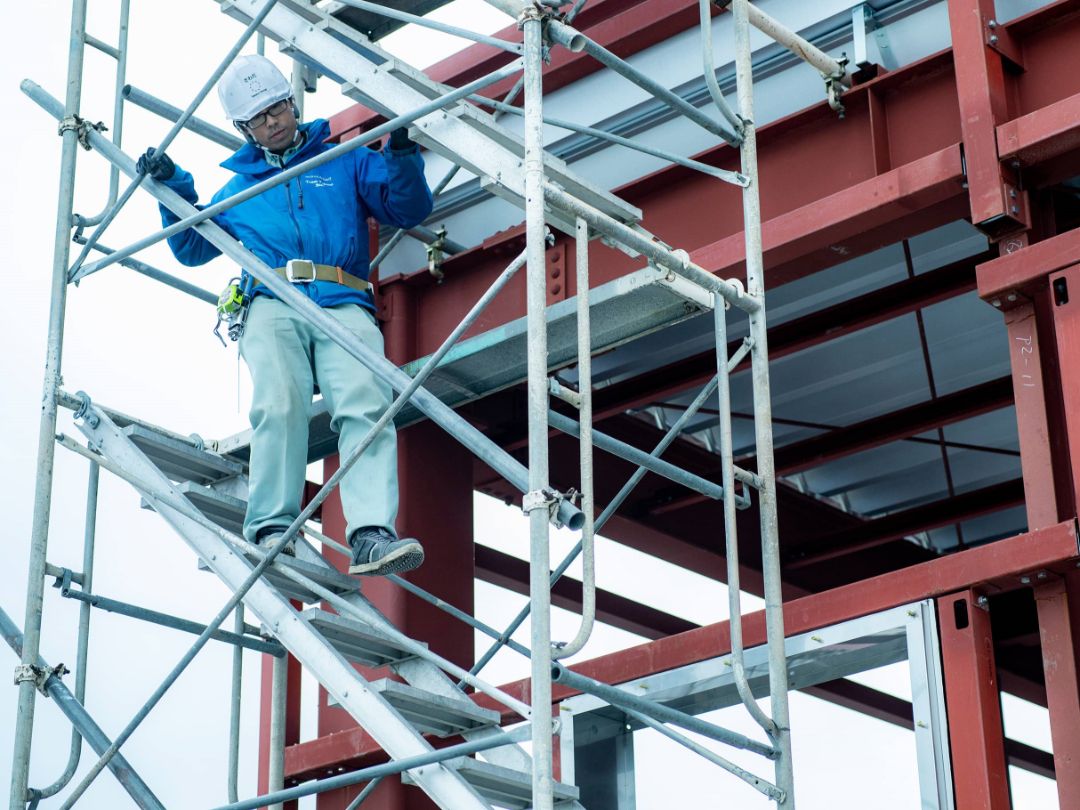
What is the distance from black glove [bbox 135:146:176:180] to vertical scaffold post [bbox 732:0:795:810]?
9.65 ft

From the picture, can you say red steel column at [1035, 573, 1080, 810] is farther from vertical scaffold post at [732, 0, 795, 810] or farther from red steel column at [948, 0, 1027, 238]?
red steel column at [948, 0, 1027, 238]

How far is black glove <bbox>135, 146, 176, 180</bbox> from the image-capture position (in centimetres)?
872

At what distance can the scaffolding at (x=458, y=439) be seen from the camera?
22.5 feet

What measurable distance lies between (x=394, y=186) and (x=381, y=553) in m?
2.11

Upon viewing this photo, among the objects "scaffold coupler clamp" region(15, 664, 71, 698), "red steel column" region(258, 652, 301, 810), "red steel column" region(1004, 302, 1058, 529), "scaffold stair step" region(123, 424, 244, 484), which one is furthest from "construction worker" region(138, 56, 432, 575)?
"red steel column" region(1004, 302, 1058, 529)

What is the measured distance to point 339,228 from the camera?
30.0 feet

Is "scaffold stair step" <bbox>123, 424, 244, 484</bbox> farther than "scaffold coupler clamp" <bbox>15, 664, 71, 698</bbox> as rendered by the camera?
Yes

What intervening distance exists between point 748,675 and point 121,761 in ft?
10.4

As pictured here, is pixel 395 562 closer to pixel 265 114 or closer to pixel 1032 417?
pixel 265 114

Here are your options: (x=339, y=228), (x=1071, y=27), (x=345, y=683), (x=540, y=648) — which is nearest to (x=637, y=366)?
(x=339, y=228)

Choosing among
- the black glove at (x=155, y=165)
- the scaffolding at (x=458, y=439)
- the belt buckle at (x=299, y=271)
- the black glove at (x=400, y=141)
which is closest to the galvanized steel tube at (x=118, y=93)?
the scaffolding at (x=458, y=439)

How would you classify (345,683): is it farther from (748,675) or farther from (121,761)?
(748,675)

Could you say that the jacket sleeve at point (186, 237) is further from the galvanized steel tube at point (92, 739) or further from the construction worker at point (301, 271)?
the galvanized steel tube at point (92, 739)

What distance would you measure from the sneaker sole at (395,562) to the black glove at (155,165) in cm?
235
